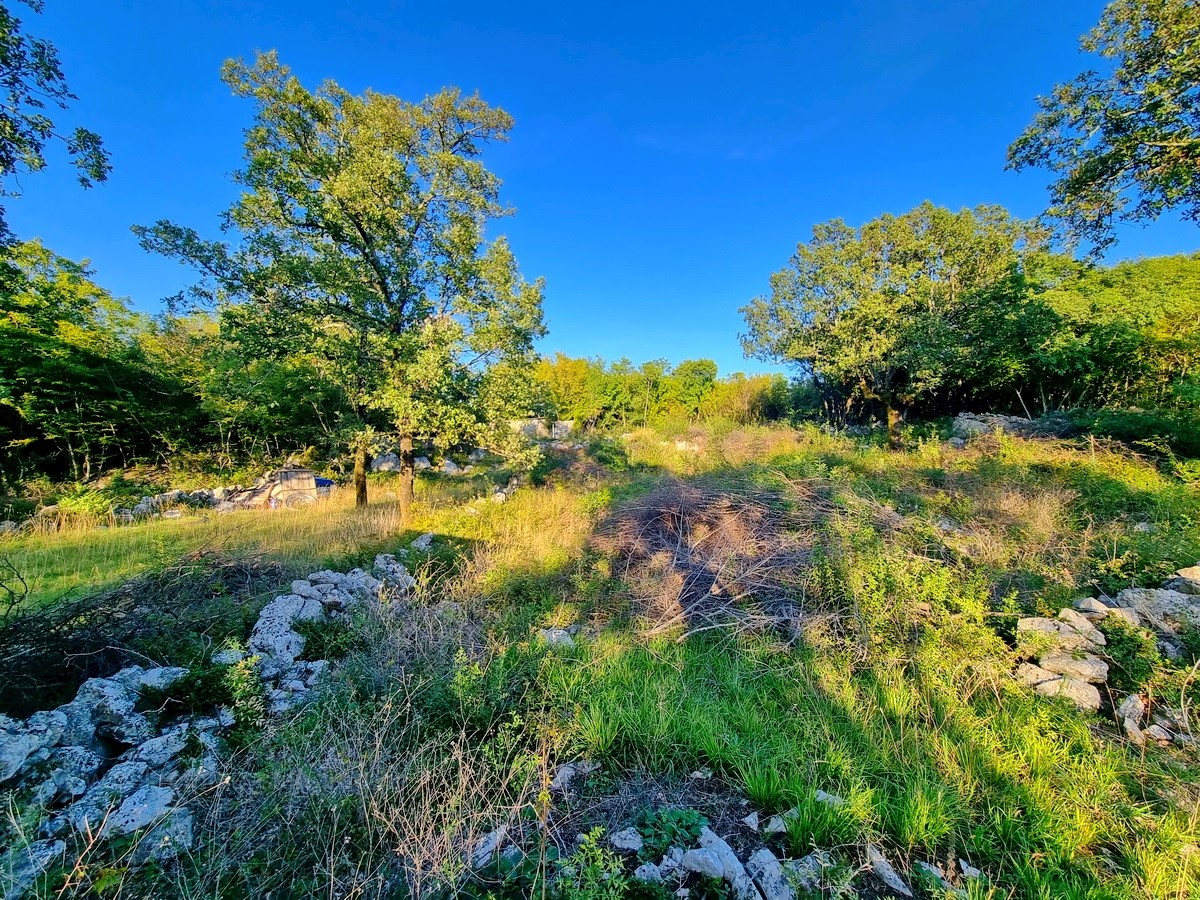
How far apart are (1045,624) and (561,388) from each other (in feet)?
66.0

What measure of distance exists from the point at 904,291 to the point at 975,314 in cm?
216

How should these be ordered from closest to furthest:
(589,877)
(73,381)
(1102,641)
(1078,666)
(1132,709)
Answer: (589,877) < (1132,709) < (1078,666) < (1102,641) < (73,381)

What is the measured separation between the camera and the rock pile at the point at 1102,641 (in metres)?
2.56

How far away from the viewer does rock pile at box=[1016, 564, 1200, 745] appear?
8.39 ft

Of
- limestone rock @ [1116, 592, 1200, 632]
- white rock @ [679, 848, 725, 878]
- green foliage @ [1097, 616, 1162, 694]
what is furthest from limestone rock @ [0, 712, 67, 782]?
limestone rock @ [1116, 592, 1200, 632]

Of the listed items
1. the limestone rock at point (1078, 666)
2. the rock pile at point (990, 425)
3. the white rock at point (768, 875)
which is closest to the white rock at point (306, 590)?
the white rock at point (768, 875)

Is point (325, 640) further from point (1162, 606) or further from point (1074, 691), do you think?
point (1162, 606)

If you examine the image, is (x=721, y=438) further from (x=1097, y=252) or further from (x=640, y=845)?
(x=640, y=845)

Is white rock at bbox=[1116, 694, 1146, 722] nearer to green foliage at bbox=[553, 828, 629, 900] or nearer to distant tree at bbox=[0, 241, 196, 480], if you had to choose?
green foliage at bbox=[553, 828, 629, 900]

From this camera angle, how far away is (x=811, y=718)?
268cm

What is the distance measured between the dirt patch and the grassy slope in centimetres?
24

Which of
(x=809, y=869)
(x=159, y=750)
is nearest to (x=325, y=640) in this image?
(x=159, y=750)

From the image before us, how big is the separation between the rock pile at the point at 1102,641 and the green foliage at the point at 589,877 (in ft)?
10.4

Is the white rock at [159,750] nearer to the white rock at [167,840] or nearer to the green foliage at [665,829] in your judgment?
the white rock at [167,840]
